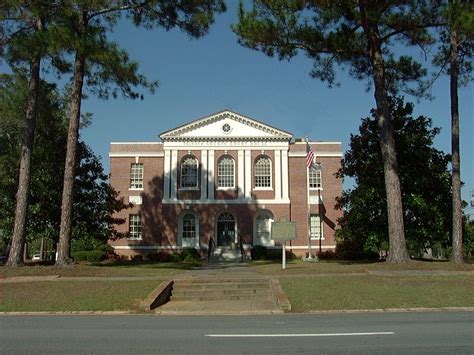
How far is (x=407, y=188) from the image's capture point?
25.2 metres

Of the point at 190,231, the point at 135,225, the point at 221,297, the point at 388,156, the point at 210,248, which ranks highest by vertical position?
the point at 388,156

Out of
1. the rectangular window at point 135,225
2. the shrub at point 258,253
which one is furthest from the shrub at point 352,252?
the rectangular window at point 135,225

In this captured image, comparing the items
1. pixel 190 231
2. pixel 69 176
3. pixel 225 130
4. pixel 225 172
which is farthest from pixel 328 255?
pixel 69 176

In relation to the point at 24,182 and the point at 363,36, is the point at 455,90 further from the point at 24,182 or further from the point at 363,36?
the point at 24,182

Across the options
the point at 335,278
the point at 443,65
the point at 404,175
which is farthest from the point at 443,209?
the point at 335,278

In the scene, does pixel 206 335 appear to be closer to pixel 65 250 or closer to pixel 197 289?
pixel 197 289

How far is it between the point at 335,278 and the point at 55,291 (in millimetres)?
8646

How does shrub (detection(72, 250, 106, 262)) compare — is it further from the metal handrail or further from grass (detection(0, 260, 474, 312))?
grass (detection(0, 260, 474, 312))

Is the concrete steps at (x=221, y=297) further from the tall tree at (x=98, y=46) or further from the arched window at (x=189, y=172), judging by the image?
the arched window at (x=189, y=172)

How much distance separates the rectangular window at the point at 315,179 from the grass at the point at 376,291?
72.1 ft

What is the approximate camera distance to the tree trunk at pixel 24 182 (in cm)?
2034

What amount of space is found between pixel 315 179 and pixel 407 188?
1476cm

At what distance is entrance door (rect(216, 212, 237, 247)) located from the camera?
39.0 meters

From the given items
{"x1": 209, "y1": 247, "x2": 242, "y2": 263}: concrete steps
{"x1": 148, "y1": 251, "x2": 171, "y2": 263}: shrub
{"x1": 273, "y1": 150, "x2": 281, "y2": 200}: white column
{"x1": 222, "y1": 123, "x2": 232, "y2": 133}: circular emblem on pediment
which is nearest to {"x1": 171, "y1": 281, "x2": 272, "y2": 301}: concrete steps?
{"x1": 209, "y1": 247, "x2": 242, "y2": 263}: concrete steps
